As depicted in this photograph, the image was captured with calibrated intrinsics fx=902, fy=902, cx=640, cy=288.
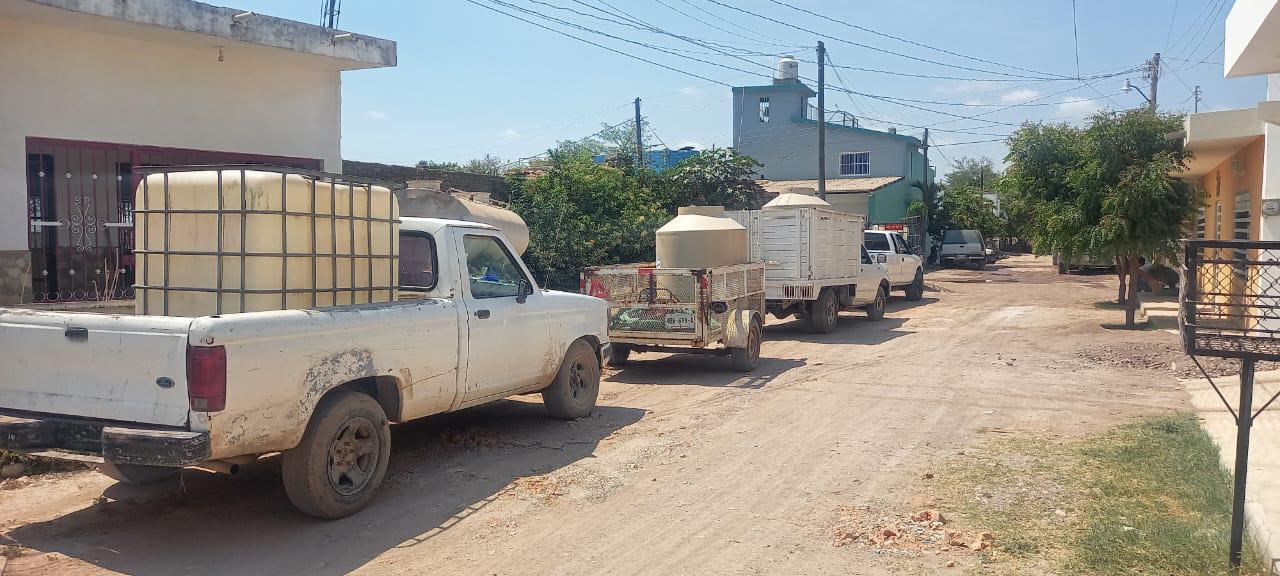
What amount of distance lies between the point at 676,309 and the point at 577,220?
5858mm

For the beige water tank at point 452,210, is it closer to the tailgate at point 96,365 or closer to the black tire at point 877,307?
the tailgate at point 96,365

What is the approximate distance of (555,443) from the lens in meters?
7.75

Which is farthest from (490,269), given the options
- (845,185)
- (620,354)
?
(845,185)

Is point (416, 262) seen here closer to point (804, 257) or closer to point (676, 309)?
point (676, 309)

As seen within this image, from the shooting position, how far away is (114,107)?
997 cm

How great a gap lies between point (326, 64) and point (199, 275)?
6866 millimetres

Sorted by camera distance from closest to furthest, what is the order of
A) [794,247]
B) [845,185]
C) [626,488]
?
[626,488] → [794,247] → [845,185]

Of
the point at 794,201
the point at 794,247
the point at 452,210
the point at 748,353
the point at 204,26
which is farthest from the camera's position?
the point at 794,201

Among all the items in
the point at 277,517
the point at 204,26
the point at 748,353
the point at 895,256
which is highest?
the point at 204,26

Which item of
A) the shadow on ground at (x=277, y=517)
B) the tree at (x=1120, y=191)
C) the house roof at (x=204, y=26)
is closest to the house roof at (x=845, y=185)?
the tree at (x=1120, y=191)

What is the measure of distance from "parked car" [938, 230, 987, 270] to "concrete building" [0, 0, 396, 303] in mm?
32623

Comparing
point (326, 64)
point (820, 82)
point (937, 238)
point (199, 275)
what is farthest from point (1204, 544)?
point (937, 238)

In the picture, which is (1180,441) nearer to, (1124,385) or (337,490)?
(1124,385)

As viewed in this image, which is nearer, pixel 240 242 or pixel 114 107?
pixel 240 242
